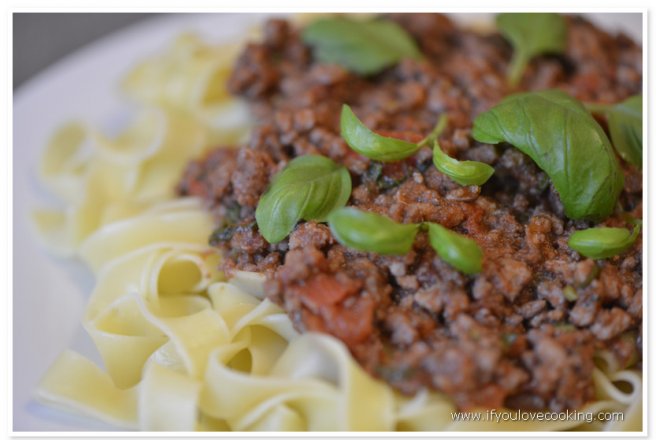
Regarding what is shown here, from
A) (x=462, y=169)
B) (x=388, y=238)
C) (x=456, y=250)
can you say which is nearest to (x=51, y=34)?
(x=462, y=169)

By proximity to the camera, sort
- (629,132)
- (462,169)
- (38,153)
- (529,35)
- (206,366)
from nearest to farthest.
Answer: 1. (462,169)
2. (206,366)
3. (629,132)
4. (529,35)
5. (38,153)

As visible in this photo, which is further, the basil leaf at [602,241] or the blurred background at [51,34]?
the blurred background at [51,34]

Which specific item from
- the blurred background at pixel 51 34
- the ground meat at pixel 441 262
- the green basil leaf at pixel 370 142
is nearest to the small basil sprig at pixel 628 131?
the ground meat at pixel 441 262

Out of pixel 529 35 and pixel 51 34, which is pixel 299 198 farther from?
pixel 51 34

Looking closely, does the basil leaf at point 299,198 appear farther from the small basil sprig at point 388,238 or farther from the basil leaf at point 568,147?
the basil leaf at point 568,147

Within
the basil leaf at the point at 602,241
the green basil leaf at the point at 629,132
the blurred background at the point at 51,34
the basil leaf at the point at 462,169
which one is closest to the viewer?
the basil leaf at the point at 602,241
